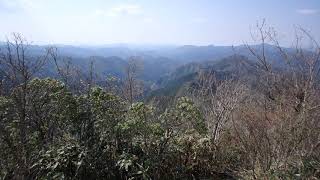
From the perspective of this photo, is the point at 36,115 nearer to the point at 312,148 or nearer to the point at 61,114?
the point at 61,114

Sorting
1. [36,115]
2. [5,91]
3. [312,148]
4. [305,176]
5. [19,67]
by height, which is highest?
[19,67]

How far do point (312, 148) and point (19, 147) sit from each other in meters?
4.20

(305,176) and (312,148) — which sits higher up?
(312,148)

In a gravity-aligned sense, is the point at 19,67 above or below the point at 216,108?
above

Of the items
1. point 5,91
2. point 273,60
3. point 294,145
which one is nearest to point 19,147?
point 5,91

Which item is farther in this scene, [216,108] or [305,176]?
[216,108]

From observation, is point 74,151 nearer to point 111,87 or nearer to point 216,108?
point 111,87

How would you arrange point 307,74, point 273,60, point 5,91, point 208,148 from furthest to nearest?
point 273,60, point 307,74, point 208,148, point 5,91

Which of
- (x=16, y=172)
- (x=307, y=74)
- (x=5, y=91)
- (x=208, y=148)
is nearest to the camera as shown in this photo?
(x=16, y=172)

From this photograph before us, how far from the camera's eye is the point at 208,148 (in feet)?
23.4

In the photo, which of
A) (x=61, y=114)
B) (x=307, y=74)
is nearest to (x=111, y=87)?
(x=61, y=114)

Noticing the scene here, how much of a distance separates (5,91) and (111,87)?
217 centimetres

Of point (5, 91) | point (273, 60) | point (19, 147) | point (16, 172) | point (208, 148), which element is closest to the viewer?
point (16, 172)

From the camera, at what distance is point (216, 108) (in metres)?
10.6
